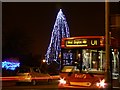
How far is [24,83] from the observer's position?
109 ft

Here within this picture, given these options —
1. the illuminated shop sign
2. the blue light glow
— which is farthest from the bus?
the blue light glow

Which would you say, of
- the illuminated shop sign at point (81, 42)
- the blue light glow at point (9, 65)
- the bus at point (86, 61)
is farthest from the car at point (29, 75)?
the blue light glow at point (9, 65)

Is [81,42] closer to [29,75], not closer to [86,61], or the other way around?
[86,61]

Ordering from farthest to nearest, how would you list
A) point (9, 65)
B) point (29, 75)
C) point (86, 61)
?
point (9, 65) → point (29, 75) → point (86, 61)

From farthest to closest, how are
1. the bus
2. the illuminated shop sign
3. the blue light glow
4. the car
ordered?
the blue light glow → the car → the illuminated shop sign → the bus

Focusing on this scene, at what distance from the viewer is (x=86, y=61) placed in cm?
1870

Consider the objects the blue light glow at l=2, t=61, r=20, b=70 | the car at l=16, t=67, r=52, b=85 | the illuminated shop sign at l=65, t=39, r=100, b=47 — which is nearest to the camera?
the illuminated shop sign at l=65, t=39, r=100, b=47

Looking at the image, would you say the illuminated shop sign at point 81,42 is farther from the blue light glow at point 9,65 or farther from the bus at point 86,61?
the blue light glow at point 9,65

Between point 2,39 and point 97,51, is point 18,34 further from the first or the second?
point 97,51

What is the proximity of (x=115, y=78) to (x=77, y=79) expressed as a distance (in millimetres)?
1709

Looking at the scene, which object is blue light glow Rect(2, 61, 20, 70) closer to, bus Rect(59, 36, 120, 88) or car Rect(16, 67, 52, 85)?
car Rect(16, 67, 52, 85)

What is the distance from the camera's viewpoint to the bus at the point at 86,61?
18547 mm

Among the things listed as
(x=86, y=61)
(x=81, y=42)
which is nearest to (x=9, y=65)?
(x=81, y=42)

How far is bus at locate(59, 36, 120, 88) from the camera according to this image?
18.5 metres
